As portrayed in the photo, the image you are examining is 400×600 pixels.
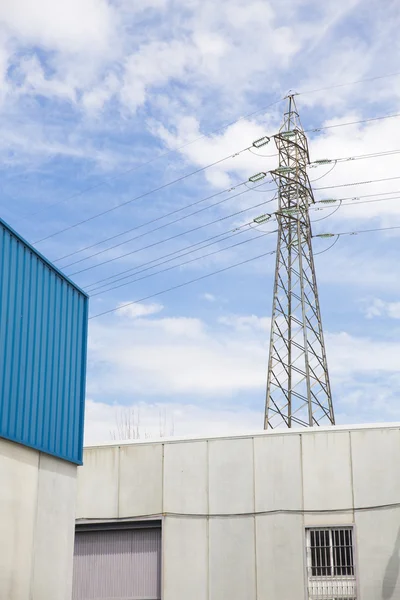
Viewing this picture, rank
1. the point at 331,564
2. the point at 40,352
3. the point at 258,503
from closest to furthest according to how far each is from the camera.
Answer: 1. the point at 40,352
2. the point at 331,564
3. the point at 258,503

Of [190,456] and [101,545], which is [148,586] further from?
[190,456]

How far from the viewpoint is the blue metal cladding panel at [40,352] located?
1650cm

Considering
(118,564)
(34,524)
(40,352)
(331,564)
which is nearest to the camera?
(34,524)

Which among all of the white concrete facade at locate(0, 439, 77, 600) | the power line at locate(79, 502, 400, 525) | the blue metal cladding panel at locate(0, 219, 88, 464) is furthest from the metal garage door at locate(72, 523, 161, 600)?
the blue metal cladding panel at locate(0, 219, 88, 464)

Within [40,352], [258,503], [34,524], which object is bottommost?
[34,524]

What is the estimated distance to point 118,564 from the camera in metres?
25.1

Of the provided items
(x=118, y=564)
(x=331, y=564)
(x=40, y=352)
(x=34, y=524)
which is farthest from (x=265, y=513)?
(x=40, y=352)

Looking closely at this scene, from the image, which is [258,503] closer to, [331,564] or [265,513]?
[265,513]

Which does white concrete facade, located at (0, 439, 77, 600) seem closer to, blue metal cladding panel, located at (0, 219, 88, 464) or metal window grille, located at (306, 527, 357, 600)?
blue metal cladding panel, located at (0, 219, 88, 464)

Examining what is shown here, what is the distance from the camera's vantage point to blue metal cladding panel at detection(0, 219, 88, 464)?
54.1 ft

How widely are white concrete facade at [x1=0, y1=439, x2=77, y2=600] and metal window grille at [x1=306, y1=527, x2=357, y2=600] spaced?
7.24 meters

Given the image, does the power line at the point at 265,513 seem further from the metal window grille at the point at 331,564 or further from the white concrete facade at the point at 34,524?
the white concrete facade at the point at 34,524

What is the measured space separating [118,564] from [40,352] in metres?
9.80

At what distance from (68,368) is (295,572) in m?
8.53
